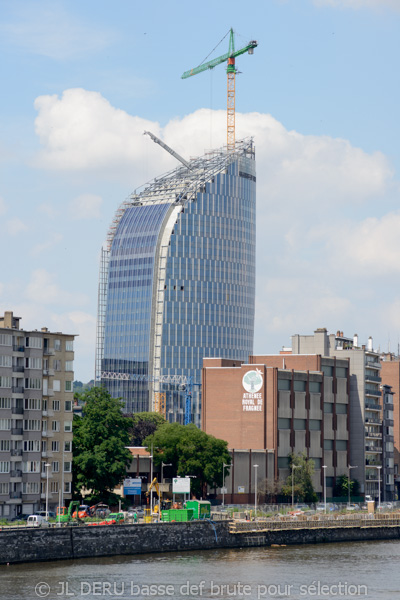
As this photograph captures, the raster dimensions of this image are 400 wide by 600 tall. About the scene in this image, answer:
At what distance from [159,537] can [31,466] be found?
27.5 metres

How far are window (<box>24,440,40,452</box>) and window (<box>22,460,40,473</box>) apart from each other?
1.70 m

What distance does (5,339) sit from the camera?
6594 inches

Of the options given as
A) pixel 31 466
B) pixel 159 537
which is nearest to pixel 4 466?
pixel 31 466

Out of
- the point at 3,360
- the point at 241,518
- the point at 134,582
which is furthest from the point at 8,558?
the point at 241,518

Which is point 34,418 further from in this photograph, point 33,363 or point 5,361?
point 5,361

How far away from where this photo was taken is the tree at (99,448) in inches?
6983

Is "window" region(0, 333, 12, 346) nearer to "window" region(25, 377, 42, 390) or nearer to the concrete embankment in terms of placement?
"window" region(25, 377, 42, 390)

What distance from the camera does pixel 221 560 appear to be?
14325 centimetres

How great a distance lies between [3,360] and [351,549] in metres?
55.0

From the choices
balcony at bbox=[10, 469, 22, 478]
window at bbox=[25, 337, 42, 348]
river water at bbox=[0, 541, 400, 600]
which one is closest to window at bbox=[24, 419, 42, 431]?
balcony at bbox=[10, 469, 22, 478]

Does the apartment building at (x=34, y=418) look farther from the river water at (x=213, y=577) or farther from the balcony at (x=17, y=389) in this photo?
the river water at (x=213, y=577)

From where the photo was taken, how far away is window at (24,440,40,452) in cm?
16925

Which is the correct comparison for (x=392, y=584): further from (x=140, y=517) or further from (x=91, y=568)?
(x=140, y=517)

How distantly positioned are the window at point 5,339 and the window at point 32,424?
37.8 feet
